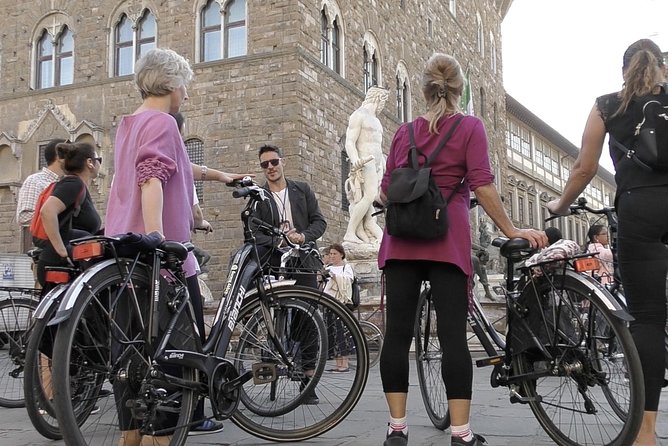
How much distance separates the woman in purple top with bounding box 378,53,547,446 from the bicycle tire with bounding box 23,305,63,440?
1389 millimetres

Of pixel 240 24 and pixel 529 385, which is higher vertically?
pixel 240 24

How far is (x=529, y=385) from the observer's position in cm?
337

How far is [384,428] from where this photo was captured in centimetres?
409

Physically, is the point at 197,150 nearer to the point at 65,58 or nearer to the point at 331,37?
the point at 331,37

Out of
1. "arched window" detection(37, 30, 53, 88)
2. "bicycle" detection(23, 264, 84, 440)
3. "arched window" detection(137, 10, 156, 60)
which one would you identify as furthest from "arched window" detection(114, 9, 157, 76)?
"bicycle" detection(23, 264, 84, 440)

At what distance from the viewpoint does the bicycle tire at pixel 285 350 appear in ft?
11.9

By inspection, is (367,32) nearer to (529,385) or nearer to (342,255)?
(342,255)

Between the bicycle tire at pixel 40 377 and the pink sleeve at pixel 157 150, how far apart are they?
0.67 metres

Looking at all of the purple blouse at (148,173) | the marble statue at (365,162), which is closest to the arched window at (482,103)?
the marble statue at (365,162)

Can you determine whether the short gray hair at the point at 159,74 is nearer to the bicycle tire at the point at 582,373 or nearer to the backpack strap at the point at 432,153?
the backpack strap at the point at 432,153

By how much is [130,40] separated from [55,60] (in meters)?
2.41

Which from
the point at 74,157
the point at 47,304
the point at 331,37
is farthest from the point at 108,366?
the point at 331,37

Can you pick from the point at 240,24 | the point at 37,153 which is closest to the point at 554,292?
the point at 240,24

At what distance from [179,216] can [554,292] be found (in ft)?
5.59
